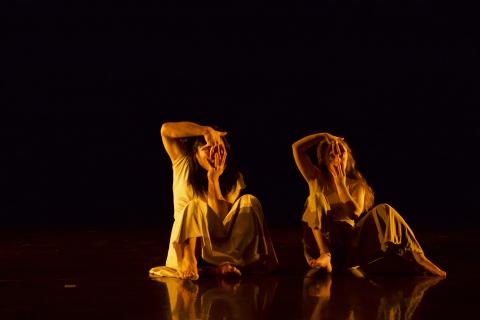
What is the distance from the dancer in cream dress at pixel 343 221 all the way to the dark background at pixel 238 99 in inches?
189

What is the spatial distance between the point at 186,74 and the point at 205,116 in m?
0.63

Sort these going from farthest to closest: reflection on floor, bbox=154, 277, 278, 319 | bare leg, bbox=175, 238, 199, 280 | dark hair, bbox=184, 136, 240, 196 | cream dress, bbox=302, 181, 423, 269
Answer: dark hair, bbox=184, 136, 240, 196
cream dress, bbox=302, 181, 423, 269
bare leg, bbox=175, 238, 199, 280
reflection on floor, bbox=154, 277, 278, 319

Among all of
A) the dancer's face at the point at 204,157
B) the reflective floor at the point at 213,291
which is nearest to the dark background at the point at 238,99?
the reflective floor at the point at 213,291

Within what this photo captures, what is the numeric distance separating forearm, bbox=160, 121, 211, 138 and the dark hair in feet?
0.41

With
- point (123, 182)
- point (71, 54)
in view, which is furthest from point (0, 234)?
point (71, 54)

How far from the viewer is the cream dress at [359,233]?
381 cm

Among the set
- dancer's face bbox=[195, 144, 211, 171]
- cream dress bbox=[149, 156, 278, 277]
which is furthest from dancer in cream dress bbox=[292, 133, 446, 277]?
dancer's face bbox=[195, 144, 211, 171]

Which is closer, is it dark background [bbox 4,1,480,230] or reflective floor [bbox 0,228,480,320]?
reflective floor [bbox 0,228,480,320]

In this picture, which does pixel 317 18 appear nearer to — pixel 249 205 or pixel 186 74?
pixel 186 74

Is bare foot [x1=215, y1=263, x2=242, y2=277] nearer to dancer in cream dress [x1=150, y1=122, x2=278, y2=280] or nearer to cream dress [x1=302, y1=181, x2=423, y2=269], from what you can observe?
dancer in cream dress [x1=150, y1=122, x2=278, y2=280]

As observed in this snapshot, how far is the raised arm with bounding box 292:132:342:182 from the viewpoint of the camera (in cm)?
401

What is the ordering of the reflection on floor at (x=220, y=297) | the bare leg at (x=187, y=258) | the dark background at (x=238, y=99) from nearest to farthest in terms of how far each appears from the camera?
the reflection on floor at (x=220, y=297), the bare leg at (x=187, y=258), the dark background at (x=238, y=99)

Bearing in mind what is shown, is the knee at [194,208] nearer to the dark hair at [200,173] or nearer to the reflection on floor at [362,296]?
the dark hair at [200,173]

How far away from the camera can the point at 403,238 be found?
3809mm
